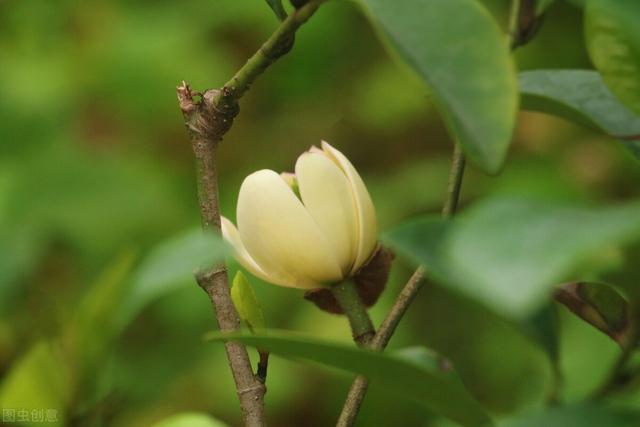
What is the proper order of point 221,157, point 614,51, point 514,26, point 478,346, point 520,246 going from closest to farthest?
point 520,246
point 614,51
point 514,26
point 478,346
point 221,157

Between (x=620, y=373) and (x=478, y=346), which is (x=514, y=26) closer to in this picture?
(x=620, y=373)

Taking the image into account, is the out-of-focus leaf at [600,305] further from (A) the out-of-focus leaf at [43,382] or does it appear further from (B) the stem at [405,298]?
(A) the out-of-focus leaf at [43,382]

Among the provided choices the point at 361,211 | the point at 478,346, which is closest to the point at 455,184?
the point at 361,211

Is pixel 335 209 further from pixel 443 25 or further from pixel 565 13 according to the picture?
pixel 565 13

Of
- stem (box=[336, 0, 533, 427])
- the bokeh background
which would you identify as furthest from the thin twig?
the bokeh background

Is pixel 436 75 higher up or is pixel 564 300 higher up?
pixel 436 75

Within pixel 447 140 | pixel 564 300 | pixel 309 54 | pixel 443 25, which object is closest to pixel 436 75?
pixel 443 25
